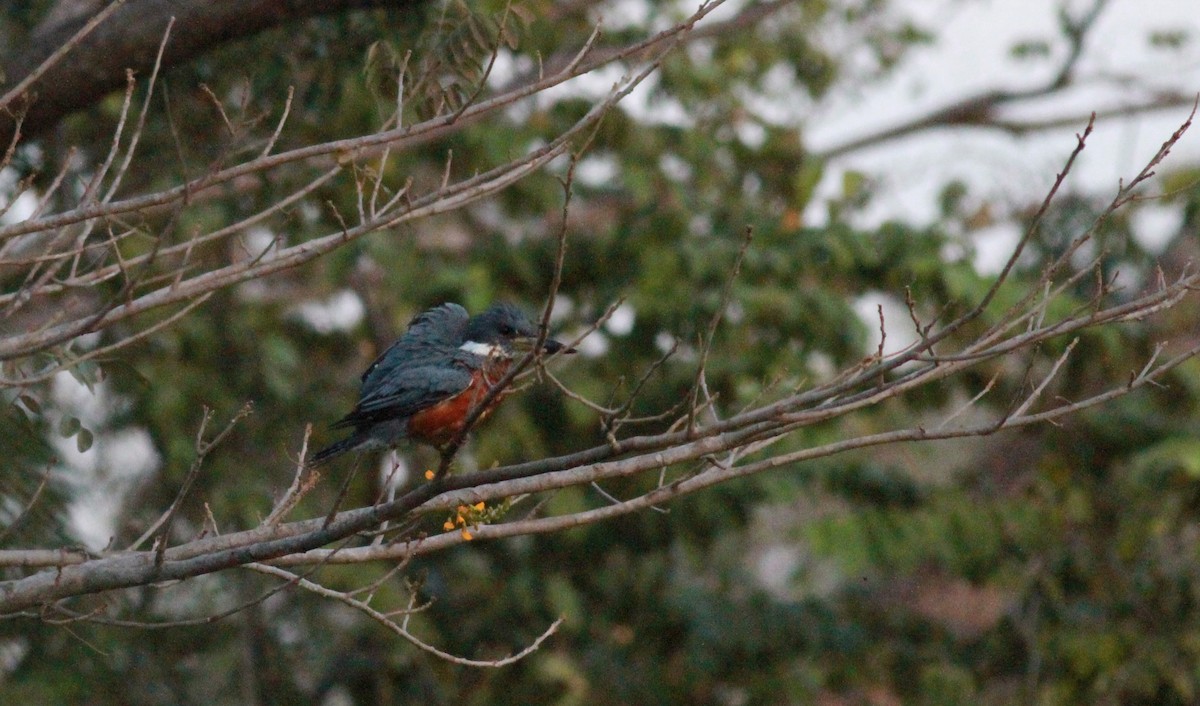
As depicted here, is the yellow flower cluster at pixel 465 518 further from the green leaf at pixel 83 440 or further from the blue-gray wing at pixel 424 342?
the blue-gray wing at pixel 424 342

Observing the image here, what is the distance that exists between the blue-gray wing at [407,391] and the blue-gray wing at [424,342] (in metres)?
0.08

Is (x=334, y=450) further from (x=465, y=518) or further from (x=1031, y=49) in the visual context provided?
(x=1031, y=49)

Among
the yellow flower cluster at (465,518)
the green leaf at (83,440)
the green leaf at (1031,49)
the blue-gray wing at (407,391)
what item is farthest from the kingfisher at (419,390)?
the green leaf at (1031,49)

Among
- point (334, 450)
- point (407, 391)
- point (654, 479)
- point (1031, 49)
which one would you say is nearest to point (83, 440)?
point (334, 450)

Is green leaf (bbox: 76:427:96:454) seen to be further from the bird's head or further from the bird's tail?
the bird's head

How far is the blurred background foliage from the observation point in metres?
7.48

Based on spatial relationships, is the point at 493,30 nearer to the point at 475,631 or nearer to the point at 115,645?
the point at 115,645

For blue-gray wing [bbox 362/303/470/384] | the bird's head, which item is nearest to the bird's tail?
blue-gray wing [bbox 362/303/470/384]

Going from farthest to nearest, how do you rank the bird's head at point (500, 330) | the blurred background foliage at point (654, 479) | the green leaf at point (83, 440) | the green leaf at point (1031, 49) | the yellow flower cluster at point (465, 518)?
the green leaf at point (1031, 49)
the blurred background foliage at point (654, 479)
the bird's head at point (500, 330)
the green leaf at point (83, 440)
the yellow flower cluster at point (465, 518)

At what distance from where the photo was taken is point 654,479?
8258 mm

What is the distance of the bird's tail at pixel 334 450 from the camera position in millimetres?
4505

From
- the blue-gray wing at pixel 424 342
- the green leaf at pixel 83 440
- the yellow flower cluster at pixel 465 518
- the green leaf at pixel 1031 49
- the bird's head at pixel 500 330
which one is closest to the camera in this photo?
the yellow flower cluster at pixel 465 518

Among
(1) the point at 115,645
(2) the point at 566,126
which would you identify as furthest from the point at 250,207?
(1) the point at 115,645

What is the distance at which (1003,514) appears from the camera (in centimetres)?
883
